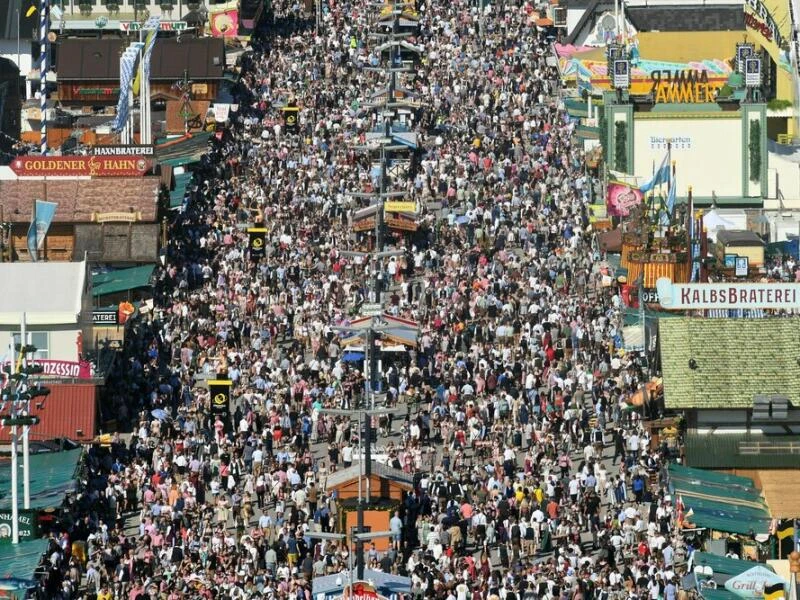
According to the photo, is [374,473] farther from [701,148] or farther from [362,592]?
[701,148]

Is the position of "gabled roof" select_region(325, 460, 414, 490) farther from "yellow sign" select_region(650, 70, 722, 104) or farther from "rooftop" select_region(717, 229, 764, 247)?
"yellow sign" select_region(650, 70, 722, 104)

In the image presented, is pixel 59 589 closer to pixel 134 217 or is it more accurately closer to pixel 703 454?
pixel 703 454

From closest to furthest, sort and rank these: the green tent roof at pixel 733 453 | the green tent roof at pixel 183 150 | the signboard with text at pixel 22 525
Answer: the signboard with text at pixel 22 525, the green tent roof at pixel 733 453, the green tent roof at pixel 183 150

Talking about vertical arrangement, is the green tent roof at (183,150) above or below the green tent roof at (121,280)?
above

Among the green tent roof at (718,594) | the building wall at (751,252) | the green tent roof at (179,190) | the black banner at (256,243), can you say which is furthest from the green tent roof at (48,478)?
the building wall at (751,252)

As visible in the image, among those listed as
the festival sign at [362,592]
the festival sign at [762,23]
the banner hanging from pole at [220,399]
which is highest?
the festival sign at [762,23]

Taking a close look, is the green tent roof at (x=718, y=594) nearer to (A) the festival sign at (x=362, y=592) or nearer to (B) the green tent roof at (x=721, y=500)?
(B) the green tent roof at (x=721, y=500)

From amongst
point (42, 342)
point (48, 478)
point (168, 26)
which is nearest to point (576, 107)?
point (168, 26)
